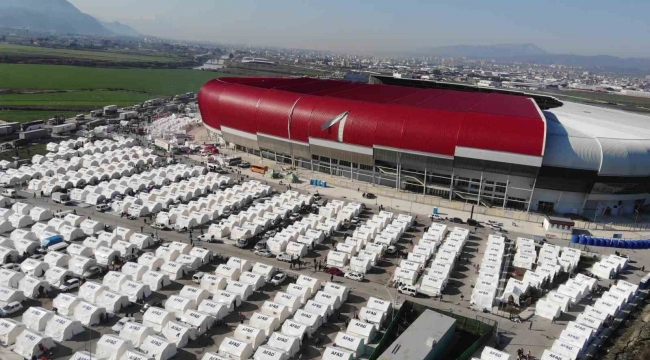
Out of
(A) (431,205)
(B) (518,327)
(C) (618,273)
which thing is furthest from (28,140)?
(C) (618,273)

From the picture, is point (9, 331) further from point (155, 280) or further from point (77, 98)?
point (77, 98)

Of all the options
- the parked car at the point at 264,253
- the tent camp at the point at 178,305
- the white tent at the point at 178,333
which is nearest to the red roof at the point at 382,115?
the parked car at the point at 264,253

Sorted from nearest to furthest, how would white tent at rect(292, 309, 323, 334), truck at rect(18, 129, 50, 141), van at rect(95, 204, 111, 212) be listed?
1. white tent at rect(292, 309, 323, 334)
2. van at rect(95, 204, 111, 212)
3. truck at rect(18, 129, 50, 141)

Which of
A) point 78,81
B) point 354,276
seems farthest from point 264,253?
point 78,81

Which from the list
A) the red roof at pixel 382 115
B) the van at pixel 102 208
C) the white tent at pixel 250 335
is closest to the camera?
the white tent at pixel 250 335

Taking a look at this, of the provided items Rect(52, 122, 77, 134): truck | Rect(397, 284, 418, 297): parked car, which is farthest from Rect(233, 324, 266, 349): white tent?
Rect(52, 122, 77, 134): truck

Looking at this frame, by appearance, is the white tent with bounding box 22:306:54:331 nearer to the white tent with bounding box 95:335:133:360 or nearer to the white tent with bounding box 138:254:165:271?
the white tent with bounding box 95:335:133:360

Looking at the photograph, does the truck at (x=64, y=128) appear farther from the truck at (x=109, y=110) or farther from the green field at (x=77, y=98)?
the green field at (x=77, y=98)
